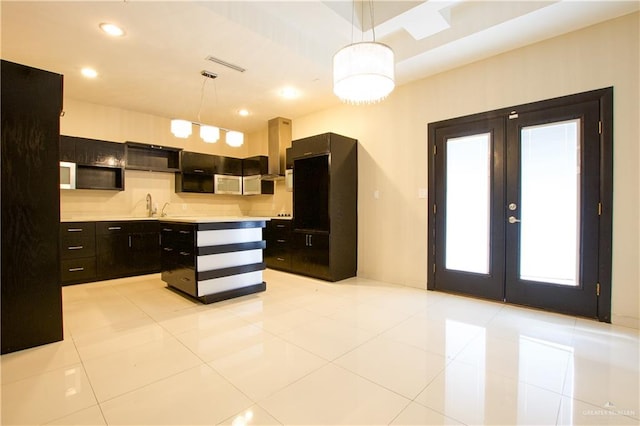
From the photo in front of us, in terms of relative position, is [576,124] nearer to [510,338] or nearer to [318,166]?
[510,338]

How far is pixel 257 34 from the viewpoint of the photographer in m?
2.98

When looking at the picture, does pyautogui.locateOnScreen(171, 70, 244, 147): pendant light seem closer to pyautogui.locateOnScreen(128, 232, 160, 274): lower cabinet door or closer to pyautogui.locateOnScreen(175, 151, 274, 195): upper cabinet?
pyautogui.locateOnScreen(175, 151, 274, 195): upper cabinet

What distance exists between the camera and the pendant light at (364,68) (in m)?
2.13

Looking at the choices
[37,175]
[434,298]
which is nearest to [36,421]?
[37,175]

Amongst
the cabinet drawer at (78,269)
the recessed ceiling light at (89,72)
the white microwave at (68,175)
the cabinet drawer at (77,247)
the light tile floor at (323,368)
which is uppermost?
the recessed ceiling light at (89,72)

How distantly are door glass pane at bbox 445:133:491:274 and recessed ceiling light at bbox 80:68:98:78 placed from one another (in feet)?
15.2

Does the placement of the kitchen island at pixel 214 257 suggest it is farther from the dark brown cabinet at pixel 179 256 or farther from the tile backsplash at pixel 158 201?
the tile backsplash at pixel 158 201

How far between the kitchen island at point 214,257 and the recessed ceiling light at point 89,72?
2.09 m

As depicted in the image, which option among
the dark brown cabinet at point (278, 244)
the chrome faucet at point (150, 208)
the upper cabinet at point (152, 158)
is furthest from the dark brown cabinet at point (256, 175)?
the chrome faucet at point (150, 208)

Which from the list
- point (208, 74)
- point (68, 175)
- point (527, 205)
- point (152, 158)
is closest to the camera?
point (527, 205)

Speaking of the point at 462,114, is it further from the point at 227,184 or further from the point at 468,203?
the point at 227,184

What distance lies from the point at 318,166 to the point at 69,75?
11.9ft

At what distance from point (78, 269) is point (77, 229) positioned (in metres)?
0.57

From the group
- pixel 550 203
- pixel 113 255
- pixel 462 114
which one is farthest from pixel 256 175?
pixel 550 203
